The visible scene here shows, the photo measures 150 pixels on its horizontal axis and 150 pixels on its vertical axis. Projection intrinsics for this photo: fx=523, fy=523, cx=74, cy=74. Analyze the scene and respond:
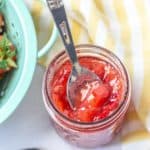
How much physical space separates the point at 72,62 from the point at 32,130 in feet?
0.39

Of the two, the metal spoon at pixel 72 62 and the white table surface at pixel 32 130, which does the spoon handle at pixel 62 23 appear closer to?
the metal spoon at pixel 72 62

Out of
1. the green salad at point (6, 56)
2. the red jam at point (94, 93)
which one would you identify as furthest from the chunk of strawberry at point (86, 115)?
the green salad at point (6, 56)

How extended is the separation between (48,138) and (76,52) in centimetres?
12

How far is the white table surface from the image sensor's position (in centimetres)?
68

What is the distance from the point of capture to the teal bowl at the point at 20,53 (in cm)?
60

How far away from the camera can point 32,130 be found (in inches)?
27.0

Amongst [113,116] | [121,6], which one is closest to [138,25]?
[121,6]

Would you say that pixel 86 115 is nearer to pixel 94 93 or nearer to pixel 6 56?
pixel 94 93

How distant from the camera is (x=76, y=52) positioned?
2.08 feet

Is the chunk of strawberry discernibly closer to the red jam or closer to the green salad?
the red jam

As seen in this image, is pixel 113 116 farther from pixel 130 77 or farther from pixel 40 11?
pixel 40 11

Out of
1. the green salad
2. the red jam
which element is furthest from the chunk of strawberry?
the green salad

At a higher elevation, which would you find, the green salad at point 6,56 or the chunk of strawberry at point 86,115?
the green salad at point 6,56

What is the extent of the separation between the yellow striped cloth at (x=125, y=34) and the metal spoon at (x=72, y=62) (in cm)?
6
